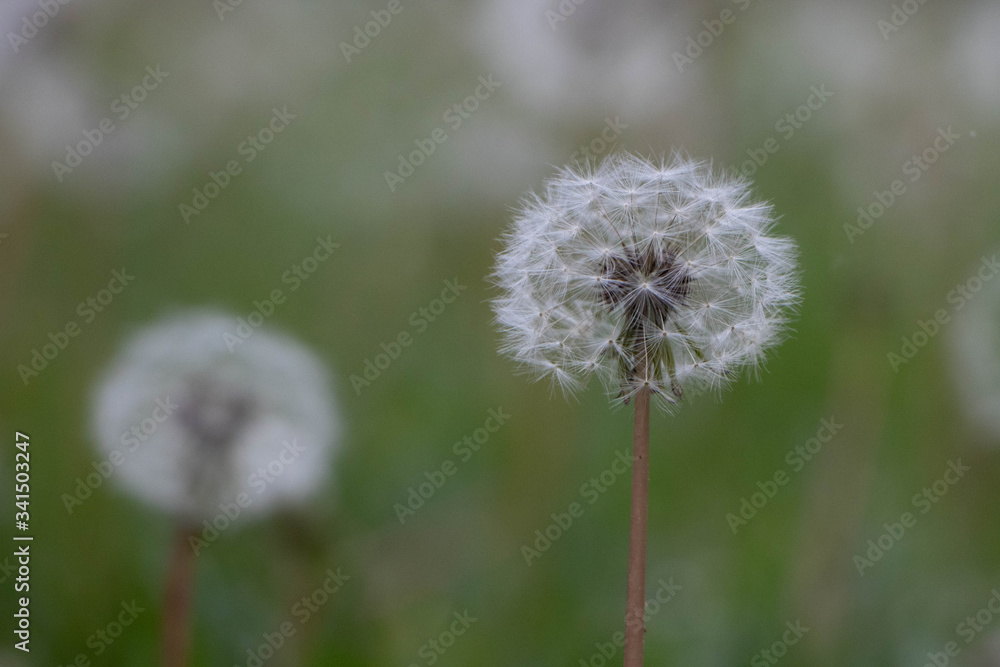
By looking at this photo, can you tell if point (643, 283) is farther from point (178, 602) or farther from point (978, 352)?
point (178, 602)

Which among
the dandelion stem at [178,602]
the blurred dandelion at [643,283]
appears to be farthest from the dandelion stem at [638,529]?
the dandelion stem at [178,602]

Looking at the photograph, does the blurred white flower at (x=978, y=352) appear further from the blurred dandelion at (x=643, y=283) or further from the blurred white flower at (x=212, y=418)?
the blurred white flower at (x=212, y=418)

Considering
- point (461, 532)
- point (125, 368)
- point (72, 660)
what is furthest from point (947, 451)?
point (72, 660)

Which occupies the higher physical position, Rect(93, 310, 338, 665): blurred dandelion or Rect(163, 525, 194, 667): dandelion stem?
Rect(93, 310, 338, 665): blurred dandelion

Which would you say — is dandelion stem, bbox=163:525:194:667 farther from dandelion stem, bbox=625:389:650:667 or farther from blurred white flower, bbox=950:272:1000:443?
blurred white flower, bbox=950:272:1000:443

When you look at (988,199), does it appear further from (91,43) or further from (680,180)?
(91,43)

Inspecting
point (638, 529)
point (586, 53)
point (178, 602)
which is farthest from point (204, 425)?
point (586, 53)

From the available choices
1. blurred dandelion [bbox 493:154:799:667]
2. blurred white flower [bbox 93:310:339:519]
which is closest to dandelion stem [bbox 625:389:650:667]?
blurred dandelion [bbox 493:154:799:667]
